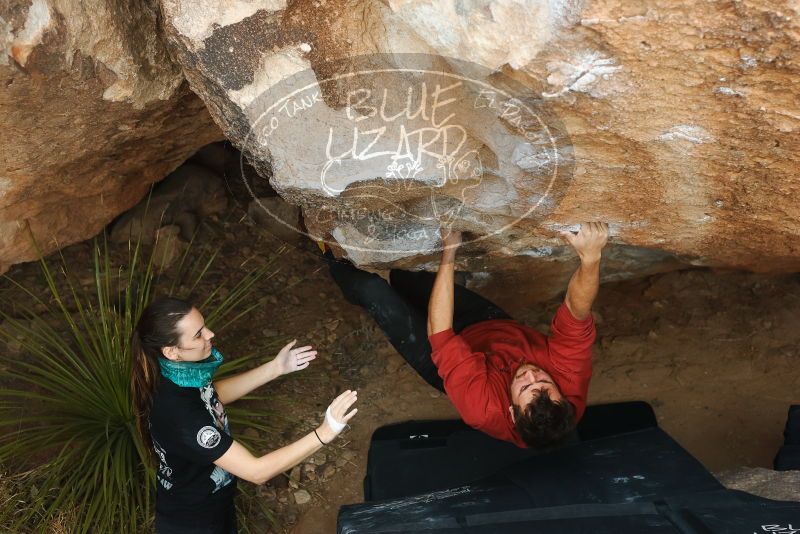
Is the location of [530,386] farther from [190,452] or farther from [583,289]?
[190,452]

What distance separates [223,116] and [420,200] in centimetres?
61

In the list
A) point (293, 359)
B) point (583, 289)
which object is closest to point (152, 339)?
point (293, 359)

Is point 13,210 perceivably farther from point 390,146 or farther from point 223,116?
point 390,146

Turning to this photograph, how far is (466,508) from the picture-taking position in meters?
2.19

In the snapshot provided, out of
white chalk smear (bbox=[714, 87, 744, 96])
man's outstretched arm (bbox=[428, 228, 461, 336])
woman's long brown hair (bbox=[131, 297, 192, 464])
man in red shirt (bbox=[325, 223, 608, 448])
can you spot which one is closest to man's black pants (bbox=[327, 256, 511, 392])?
man in red shirt (bbox=[325, 223, 608, 448])

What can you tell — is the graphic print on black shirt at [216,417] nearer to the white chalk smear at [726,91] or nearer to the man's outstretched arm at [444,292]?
the man's outstretched arm at [444,292]

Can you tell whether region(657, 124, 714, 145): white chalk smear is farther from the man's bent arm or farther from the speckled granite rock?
the speckled granite rock

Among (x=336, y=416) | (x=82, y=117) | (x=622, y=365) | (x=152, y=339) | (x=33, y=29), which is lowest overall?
(x=622, y=365)

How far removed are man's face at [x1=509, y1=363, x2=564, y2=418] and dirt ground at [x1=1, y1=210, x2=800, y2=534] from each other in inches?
31.9

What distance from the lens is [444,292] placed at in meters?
2.48

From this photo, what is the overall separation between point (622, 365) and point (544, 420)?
1047 mm

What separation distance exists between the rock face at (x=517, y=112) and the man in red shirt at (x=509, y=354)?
164 millimetres

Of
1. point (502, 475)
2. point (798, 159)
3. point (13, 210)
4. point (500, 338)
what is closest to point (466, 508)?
point (502, 475)

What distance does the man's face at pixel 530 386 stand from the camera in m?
2.38
